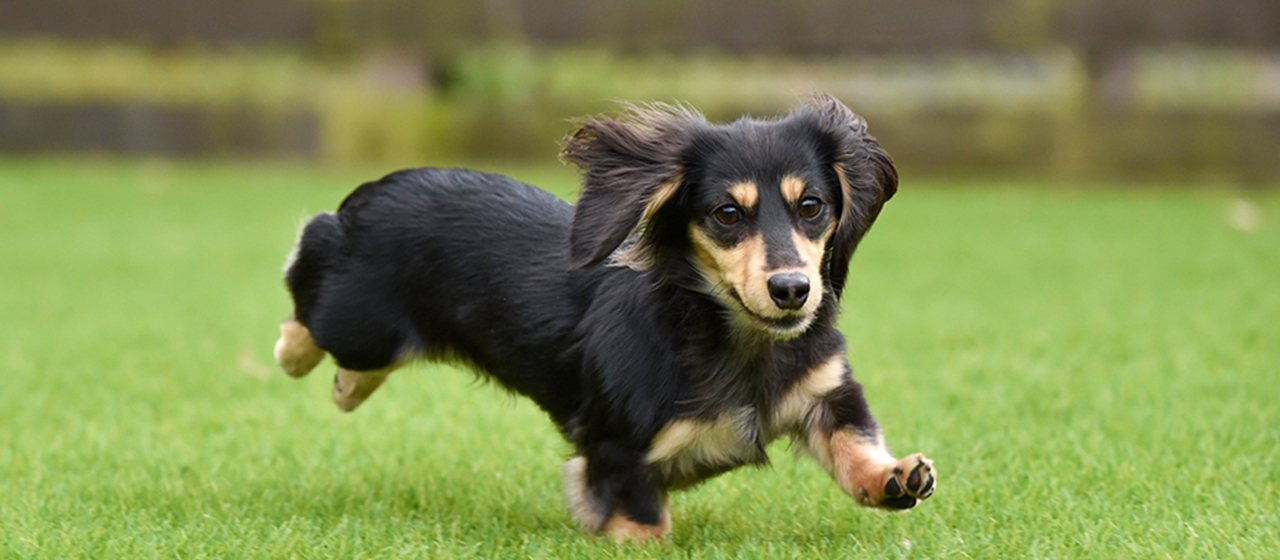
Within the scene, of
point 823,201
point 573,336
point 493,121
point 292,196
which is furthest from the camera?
point 493,121

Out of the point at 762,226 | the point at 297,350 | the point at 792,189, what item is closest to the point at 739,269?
the point at 762,226

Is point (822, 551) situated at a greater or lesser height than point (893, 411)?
greater

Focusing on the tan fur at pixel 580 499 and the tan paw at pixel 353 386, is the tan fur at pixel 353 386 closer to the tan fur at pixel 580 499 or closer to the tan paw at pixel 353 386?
the tan paw at pixel 353 386

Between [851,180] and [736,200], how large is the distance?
0.27 metres

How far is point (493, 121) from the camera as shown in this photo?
10141mm

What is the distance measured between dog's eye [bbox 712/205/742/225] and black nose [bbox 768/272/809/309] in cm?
19

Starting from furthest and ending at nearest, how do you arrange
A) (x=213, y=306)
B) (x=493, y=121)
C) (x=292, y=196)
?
(x=493, y=121)
(x=292, y=196)
(x=213, y=306)

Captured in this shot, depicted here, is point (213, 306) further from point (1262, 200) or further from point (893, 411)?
point (1262, 200)

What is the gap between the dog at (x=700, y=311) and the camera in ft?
8.67

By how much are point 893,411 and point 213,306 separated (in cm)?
329

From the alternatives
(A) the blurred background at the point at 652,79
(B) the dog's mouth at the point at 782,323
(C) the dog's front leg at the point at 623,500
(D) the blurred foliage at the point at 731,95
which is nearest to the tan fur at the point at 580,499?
(C) the dog's front leg at the point at 623,500

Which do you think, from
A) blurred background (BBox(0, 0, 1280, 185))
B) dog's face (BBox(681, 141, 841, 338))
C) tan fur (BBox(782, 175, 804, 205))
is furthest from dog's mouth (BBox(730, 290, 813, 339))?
blurred background (BBox(0, 0, 1280, 185))

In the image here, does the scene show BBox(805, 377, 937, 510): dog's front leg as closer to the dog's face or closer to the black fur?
the black fur

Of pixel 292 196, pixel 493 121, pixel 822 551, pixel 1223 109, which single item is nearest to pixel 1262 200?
pixel 1223 109
